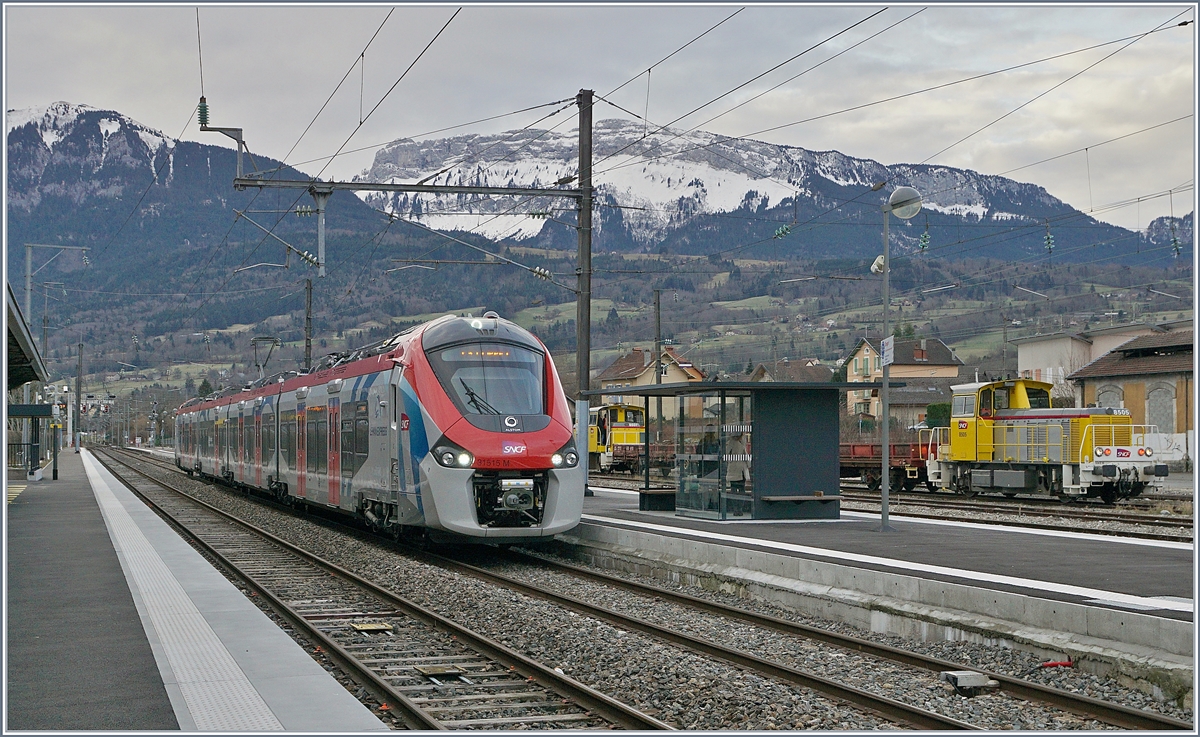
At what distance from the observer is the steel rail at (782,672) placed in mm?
7844

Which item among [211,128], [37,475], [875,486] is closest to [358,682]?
[211,128]

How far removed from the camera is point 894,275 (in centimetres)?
10769

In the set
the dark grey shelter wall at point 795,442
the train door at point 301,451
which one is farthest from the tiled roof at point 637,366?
the dark grey shelter wall at point 795,442

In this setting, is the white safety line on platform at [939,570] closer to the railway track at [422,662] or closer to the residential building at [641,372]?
the railway track at [422,662]

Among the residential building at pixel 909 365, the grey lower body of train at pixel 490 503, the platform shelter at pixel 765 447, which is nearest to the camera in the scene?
the grey lower body of train at pixel 490 503

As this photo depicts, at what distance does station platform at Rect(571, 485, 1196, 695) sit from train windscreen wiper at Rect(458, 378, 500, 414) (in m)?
2.81

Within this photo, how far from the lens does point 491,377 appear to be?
17.2 metres

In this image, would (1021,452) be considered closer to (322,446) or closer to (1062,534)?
(1062,534)

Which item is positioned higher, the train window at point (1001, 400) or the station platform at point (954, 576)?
the train window at point (1001, 400)

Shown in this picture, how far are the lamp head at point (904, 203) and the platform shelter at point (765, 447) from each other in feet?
10.0

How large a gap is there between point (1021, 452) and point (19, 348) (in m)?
24.5

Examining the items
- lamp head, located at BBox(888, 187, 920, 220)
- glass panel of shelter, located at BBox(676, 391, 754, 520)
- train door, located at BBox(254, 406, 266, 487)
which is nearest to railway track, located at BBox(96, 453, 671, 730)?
glass panel of shelter, located at BBox(676, 391, 754, 520)

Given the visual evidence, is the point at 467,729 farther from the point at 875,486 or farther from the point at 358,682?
the point at 875,486

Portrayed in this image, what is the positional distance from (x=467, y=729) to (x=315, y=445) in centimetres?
1721
